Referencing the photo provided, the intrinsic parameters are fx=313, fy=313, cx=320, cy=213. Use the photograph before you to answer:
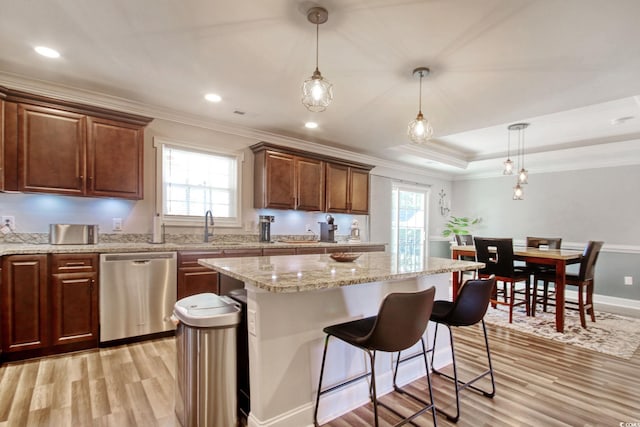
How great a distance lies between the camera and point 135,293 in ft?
9.77

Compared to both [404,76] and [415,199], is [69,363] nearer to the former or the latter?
[404,76]

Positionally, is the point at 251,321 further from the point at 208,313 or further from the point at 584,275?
the point at 584,275

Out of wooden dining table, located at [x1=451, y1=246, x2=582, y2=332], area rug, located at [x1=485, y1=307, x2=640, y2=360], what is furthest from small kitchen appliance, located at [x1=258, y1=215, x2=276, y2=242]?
wooden dining table, located at [x1=451, y1=246, x2=582, y2=332]

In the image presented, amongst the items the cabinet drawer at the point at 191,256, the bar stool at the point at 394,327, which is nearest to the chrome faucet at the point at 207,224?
the cabinet drawer at the point at 191,256

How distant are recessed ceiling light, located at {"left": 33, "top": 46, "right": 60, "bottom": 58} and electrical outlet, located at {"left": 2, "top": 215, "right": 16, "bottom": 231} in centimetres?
152

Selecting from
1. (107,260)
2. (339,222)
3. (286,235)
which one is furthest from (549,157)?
(107,260)

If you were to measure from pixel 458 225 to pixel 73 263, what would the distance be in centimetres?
693

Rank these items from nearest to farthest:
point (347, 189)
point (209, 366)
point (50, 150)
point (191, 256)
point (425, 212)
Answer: point (209, 366) < point (50, 150) < point (191, 256) < point (347, 189) < point (425, 212)

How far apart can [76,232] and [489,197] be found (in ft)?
23.6

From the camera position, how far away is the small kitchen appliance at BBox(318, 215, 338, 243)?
4.79 metres

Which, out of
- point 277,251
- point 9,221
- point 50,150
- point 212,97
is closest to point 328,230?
point 277,251

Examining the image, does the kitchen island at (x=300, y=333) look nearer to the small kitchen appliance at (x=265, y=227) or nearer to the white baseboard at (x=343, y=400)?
the white baseboard at (x=343, y=400)

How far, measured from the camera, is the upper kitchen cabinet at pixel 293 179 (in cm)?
418

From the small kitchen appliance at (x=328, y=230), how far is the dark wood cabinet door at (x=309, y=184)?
260 millimetres
